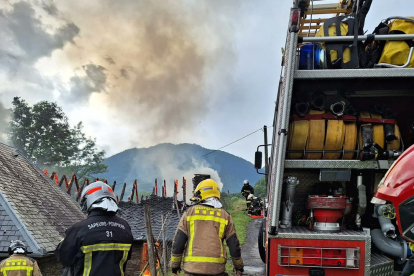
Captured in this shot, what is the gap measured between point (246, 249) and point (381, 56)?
9689 millimetres

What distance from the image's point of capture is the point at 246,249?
479 inches

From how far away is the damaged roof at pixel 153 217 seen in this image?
56.6 ft

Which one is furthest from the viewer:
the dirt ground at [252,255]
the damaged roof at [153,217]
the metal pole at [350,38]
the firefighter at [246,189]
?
the firefighter at [246,189]

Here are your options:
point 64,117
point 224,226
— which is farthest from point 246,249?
point 64,117

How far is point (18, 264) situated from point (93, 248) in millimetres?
4228

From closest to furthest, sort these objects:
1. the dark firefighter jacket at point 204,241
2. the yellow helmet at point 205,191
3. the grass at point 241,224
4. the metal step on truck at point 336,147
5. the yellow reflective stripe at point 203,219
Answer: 1. the metal step on truck at point 336,147
2. the dark firefighter jacket at point 204,241
3. the yellow reflective stripe at point 203,219
4. the yellow helmet at point 205,191
5. the grass at point 241,224

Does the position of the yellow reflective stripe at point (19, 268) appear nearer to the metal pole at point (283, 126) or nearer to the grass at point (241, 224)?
the grass at point (241, 224)

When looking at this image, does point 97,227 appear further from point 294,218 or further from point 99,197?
point 294,218

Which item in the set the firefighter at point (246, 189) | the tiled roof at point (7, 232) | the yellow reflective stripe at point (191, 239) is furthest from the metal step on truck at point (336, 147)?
the firefighter at point (246, 189)

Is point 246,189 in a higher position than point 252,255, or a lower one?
higher

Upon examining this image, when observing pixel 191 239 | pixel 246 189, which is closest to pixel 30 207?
pixel 246 189

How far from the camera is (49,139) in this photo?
49.7 meters

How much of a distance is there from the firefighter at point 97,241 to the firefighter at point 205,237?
808mm

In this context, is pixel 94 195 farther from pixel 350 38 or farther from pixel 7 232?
pixel 7 232
